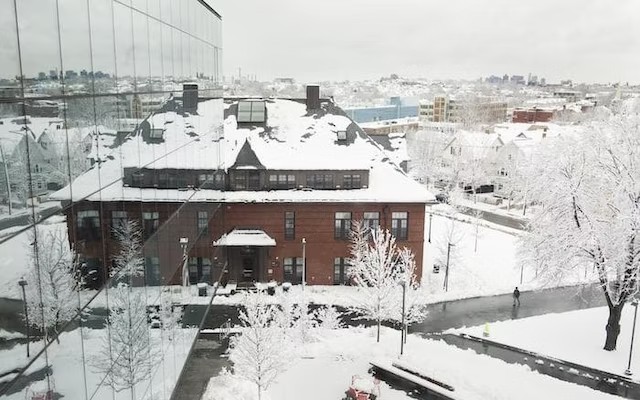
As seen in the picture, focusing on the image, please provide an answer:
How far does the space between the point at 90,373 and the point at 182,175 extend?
9.00 meters

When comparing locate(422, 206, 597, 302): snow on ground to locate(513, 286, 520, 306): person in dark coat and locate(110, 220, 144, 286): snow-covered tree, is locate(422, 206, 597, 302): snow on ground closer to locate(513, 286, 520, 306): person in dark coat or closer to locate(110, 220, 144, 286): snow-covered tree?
locate(513, 286, 520, 306): person in dark coat

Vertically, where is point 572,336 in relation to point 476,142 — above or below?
below

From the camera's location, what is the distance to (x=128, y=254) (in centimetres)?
1248

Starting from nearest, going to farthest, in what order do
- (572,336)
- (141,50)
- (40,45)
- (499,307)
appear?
1. (40,45)
2. (141,50)
3. (572,336)
4. (499,307)

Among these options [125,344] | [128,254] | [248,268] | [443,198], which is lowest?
[443,198]

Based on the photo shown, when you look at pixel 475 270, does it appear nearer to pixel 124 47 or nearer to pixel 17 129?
pixel 124 47

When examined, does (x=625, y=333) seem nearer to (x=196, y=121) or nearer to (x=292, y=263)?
(x=292, y=263)

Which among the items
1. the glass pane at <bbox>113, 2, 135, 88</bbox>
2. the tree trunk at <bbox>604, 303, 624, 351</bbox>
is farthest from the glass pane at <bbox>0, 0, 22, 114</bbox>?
the tree trunk at <bbox>604, 303, 624, 351</bbox>

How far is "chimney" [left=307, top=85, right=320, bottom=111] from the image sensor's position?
3947cm

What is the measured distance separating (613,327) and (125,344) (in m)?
23.7

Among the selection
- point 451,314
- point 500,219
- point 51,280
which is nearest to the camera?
point 51,280

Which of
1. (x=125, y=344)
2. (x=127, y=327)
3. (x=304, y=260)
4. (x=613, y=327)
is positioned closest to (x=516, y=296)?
(x=613, y=327)

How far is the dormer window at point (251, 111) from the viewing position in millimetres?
38250

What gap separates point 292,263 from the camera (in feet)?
117
